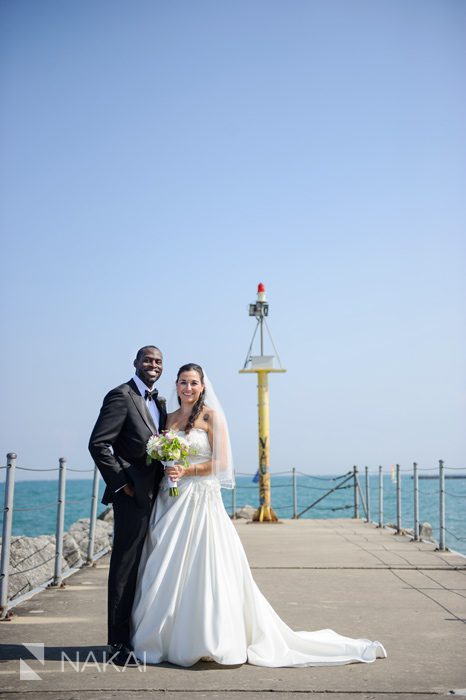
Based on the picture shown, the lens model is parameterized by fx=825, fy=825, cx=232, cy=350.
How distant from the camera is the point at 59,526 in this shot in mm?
8344

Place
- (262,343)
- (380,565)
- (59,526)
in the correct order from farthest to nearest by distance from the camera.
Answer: (262,343), (380,565), (59,526)

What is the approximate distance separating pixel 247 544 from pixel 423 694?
865 cm

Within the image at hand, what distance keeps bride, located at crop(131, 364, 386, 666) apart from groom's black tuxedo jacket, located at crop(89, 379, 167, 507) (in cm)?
17

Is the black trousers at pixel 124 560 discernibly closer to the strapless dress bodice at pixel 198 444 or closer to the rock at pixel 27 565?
the strapless dress bodice at pixel 198 444

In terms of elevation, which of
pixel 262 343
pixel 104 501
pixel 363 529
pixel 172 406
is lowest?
pixel 363 529

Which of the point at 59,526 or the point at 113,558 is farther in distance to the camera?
the point at 59,526

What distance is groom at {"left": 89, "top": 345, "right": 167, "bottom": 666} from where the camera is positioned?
5.05m

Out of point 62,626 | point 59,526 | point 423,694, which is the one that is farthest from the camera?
point 59,526

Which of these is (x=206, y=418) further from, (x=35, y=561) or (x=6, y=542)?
(x=35, y=561)

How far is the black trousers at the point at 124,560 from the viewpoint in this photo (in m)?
5.05

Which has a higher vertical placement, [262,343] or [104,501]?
[262,343]

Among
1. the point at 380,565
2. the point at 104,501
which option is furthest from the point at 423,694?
the point at 380,565

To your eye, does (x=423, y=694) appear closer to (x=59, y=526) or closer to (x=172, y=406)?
(x=172, y=406)

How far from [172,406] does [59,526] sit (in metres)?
3.37
